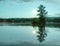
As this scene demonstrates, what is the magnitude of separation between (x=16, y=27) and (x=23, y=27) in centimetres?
22

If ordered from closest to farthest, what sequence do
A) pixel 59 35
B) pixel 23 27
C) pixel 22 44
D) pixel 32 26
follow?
1. pixel 22 44
2. pixel 59 35
3. pixel 32 26
4. pixel 23 27

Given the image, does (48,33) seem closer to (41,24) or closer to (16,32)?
(41,24)

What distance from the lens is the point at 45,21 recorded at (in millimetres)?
5570

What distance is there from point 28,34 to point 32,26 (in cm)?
59

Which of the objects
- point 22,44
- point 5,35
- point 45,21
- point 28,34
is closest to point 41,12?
point 45,21

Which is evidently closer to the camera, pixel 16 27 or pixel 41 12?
pixel 41 12

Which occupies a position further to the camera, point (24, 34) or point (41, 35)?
point (24, 34)

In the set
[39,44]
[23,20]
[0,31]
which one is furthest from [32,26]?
[39,44]

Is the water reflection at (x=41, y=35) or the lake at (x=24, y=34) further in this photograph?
the lake at (x=24, y=34)

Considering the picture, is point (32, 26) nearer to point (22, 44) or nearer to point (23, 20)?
point (23, 20)

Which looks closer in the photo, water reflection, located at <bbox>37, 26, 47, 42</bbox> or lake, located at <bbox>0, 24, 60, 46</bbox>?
water reflection, located at <bbox>37, 26, 47, 42</bbox>

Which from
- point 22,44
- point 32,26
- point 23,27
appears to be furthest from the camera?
point 23,27

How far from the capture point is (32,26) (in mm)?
6176

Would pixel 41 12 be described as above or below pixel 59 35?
above
